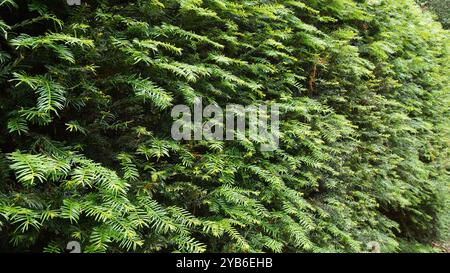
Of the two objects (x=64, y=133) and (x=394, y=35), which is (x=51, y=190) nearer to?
(x=64, y=133)

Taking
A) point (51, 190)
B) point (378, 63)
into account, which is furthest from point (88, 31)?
point (378, 63)

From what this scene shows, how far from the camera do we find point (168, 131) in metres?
2.39

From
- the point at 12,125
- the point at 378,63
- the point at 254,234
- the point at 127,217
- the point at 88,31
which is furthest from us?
the point at 378,63

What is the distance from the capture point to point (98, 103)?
6.79ft

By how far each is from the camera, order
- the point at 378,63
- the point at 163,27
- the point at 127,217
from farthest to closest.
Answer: the point at 378,63 → the point at 163,27 → the point at 127,217

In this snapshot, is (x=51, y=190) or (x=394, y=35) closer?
(x=51, y=190)

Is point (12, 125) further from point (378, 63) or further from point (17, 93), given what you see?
point (378, 63)

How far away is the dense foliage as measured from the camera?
1771 mm

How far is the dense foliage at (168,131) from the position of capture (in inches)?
69.7

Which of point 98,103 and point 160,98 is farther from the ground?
point 160,98

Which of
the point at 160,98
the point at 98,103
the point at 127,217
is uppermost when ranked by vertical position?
the point at 160,98

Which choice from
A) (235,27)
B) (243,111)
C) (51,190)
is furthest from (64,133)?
(235,27)

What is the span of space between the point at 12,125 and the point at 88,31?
0.72 meters

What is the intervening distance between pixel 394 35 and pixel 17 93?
4.91 metres
